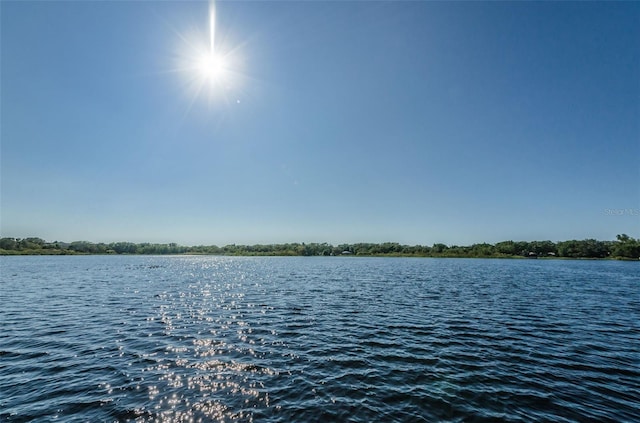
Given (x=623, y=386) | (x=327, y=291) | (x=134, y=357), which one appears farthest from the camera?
(x=327, y=291)

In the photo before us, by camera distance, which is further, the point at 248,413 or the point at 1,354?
the point at 1,354

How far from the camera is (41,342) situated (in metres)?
22.5

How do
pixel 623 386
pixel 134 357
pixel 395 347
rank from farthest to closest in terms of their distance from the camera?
pixel 395 347, pixel 134 357, pixel 623 386

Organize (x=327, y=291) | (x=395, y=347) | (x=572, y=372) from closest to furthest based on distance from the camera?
(x=572, y=372)
(x=395, y=347)
(x=327, y=291)

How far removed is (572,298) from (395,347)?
4229cm

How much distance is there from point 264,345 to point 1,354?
60.4ft

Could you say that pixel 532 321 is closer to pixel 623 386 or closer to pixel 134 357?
pixel 623 386

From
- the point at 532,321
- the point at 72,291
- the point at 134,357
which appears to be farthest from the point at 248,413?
the point at 72,291

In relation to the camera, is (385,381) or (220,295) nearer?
(385,381)

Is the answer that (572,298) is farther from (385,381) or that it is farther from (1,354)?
(1,354)

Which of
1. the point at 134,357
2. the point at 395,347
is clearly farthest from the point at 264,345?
the point at 395,347

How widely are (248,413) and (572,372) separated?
66.6 feet

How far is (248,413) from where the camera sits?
12859 mm

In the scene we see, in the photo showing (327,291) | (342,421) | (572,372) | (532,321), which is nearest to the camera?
(342,421)
